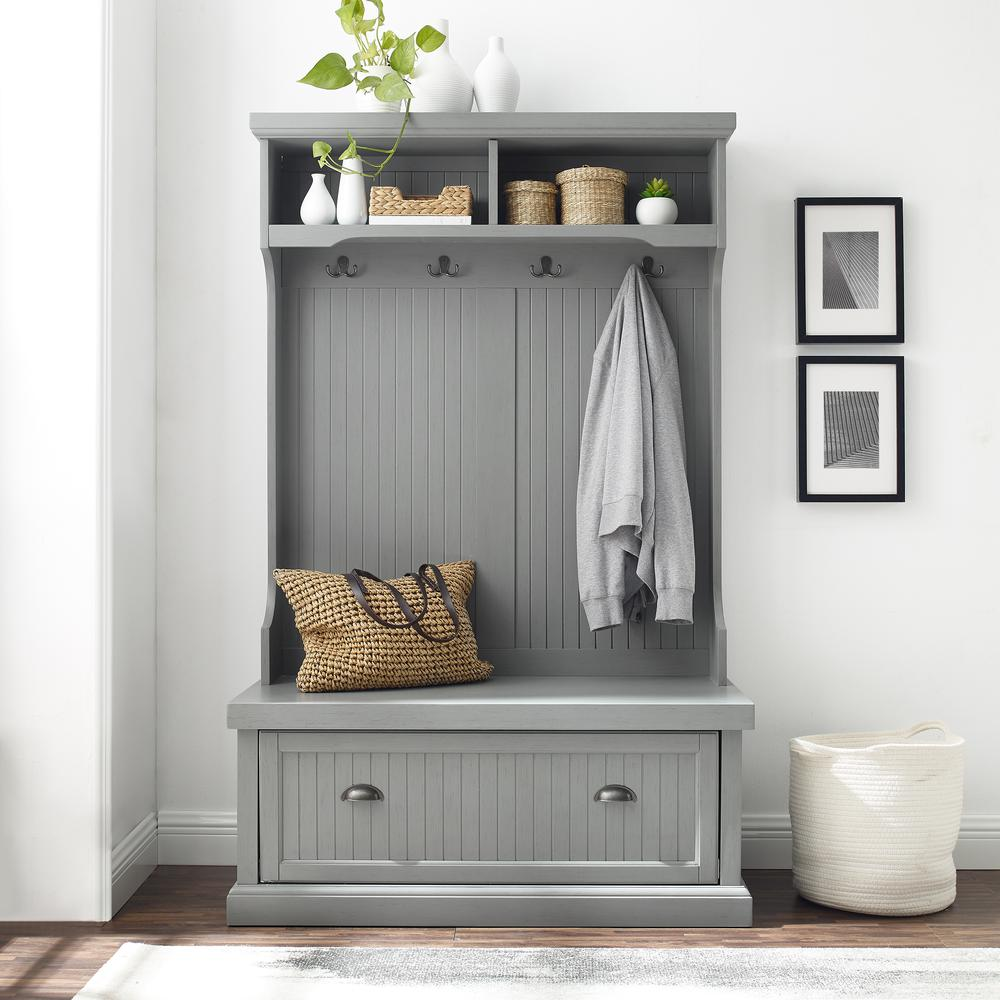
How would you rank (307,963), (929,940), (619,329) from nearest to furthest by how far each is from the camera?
(307,963) → (929,940) → (619,329)

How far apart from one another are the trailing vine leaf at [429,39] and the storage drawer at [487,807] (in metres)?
1.70

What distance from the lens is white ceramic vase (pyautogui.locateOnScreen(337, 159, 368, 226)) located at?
265cm

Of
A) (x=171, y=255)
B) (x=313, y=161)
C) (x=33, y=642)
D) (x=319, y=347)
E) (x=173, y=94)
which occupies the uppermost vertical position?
(x=173, y=94)

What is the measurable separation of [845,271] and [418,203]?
1203 millimetres

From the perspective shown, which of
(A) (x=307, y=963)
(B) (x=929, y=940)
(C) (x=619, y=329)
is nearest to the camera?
(A) (x=307, y=963)

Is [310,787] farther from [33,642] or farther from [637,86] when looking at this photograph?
[637,86]

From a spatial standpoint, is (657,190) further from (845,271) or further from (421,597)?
(421,597)

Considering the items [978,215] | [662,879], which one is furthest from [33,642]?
[978,215]

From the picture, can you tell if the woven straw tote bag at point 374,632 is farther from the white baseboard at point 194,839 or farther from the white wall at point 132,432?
the white baseboard at point 194,839

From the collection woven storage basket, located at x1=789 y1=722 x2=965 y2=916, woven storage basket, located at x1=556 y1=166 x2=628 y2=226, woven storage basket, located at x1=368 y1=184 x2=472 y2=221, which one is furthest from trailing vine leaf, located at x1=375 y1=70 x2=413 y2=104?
woven storage basket, located at x1=789 y1=722 x2=965 y2=916

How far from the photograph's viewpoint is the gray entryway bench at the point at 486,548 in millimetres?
2422

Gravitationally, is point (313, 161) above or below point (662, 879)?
above

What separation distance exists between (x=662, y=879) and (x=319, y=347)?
5.38 ft

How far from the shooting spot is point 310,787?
2447mm
